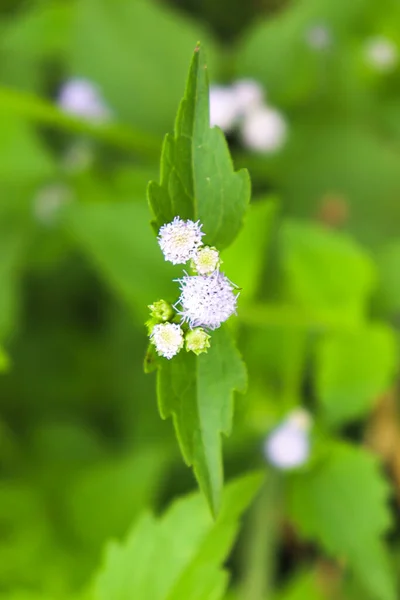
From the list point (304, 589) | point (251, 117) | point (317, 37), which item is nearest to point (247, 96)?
point (251, 117)

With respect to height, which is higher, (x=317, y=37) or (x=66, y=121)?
(x=317, y=37)

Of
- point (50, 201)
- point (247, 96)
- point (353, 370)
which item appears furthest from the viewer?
point (50, 201)

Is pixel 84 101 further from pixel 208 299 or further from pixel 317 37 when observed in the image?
pixel 208 299

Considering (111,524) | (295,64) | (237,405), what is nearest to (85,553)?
(111,524)

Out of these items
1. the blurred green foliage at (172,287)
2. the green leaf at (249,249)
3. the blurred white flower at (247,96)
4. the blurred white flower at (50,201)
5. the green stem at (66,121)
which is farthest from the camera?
the blurred white flower at (50,201)

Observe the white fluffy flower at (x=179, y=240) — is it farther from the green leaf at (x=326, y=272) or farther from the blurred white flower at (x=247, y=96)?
the blurred white flower at (x=247, y=96)

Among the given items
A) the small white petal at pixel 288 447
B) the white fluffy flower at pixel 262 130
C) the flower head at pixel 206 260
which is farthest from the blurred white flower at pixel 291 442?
the flower head at pixel 206 260

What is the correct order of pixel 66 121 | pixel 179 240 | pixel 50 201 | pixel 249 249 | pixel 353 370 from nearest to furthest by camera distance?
pixel 179 240
pixel 249 249
pixel 66 121
pixel 353 370
pixel 50 201
